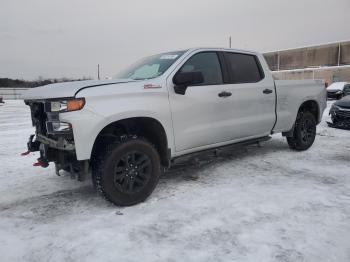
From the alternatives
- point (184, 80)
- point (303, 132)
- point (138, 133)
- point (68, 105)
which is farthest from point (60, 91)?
point (303, 132)

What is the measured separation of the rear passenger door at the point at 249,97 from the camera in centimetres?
475

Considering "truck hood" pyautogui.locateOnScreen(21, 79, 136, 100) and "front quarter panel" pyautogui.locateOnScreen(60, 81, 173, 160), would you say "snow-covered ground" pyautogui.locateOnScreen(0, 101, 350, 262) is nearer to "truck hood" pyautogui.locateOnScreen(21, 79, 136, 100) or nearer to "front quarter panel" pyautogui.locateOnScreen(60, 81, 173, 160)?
"front quarter panel" pyautogui.locateOnScreen(60, 81, 173, 160)

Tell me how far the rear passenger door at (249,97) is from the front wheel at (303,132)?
902mm

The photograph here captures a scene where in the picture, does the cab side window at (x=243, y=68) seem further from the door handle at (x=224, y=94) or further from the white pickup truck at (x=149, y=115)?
the door handle at (x=224, y=94)

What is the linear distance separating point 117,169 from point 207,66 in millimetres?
1998

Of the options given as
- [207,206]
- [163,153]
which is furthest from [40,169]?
[207,206]

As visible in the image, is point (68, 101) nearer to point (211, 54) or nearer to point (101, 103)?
point (101, 103)

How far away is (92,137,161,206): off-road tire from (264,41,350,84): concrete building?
110ft

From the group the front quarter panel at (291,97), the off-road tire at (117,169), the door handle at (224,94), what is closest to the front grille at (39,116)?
the off-road tire at (117,169)

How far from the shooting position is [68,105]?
3193mm

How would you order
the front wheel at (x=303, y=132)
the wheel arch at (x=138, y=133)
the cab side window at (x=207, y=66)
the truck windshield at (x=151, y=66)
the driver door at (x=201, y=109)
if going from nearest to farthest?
the wheel arch at (x=138, y=133), the driver door at (x=201, y=109), the truck windshield at (x=151, y=66), the cab side window at (x=207, y=66), the front wheel at (x=303, y=132)

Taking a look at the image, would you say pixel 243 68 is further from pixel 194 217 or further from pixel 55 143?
pixel 55 143

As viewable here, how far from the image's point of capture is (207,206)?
11.8 feet

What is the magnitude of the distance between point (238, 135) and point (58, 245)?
307 centimetres
